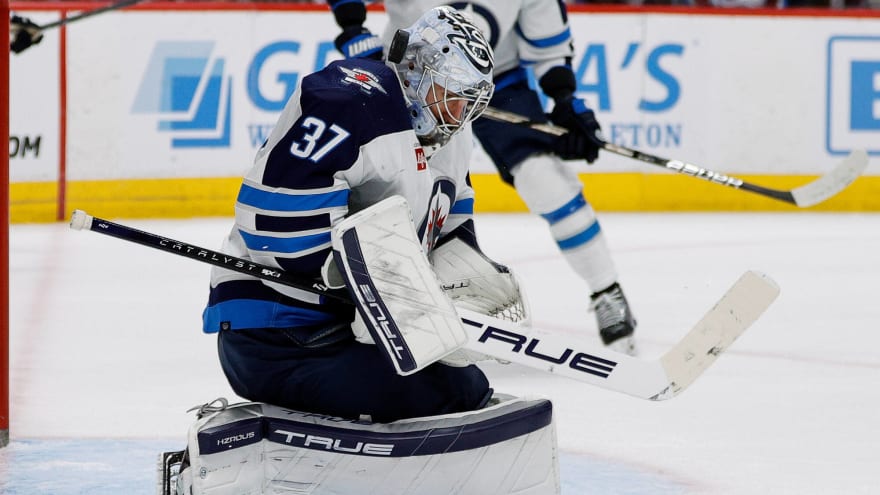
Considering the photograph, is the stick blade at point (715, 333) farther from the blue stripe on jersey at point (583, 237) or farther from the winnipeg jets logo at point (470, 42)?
the blue stripe on jersey at point (583, 237)

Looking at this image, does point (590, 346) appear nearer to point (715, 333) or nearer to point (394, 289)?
point (715, 333)

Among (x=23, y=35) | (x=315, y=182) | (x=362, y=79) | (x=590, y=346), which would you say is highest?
(x=23, y=35)

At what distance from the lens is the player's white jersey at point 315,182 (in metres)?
1.99

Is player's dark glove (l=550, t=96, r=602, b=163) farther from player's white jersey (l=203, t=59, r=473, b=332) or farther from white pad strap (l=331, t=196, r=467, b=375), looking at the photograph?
white pad strap (l=331, t=196, r=467, b=375)

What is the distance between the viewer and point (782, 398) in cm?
313

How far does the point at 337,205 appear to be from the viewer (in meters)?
2.00

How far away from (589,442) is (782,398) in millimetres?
610

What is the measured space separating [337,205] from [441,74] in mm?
266

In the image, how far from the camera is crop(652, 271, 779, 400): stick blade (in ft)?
7.30

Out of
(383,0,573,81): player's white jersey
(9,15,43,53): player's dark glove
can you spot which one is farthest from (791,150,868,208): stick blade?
(9,15,43,53): player's dark glove

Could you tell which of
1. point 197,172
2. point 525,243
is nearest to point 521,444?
point 525,243

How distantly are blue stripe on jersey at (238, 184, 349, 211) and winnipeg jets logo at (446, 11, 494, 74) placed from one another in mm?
298

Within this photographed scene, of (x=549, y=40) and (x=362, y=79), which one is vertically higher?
(x=549, y=40)

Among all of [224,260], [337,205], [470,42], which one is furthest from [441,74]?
[224,260]
